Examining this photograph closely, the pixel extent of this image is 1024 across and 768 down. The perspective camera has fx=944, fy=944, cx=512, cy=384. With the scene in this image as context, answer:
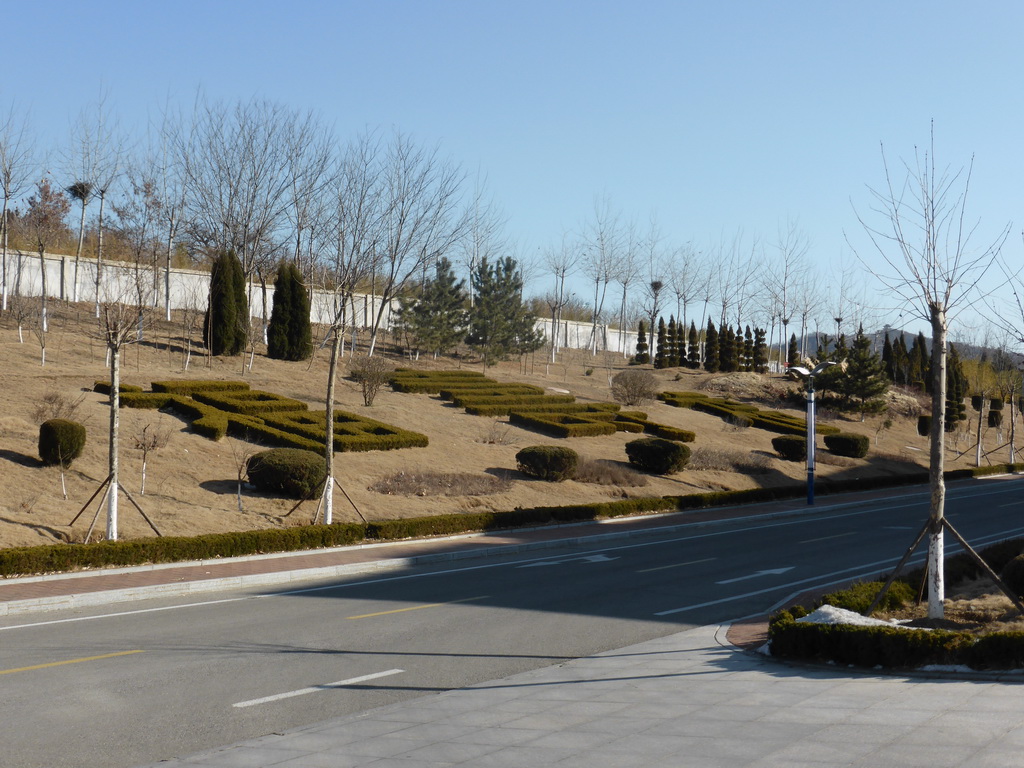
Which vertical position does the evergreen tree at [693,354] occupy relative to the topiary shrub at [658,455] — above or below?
above

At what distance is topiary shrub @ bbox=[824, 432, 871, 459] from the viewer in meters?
46.1

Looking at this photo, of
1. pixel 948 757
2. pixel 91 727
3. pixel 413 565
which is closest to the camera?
pixel 948 757

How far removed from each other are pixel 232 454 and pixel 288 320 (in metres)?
20.5

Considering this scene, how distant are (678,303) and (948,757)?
8125cm

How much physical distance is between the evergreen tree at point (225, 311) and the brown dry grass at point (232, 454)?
74cm

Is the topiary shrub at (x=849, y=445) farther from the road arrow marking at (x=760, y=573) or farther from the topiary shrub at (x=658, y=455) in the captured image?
the road arrow marking at (x=760, y=573)

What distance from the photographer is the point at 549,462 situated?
97.5 ft

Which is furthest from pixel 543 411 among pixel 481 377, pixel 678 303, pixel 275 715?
pixel 678 303

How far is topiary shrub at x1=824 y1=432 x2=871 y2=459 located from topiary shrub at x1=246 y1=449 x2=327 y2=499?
31241 millimetres

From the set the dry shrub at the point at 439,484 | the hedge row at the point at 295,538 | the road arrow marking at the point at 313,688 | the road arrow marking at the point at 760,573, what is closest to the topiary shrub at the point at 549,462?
the dry shrub at the point at 439,484

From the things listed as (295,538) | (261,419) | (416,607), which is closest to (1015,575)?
(416,607)

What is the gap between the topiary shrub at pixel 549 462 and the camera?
29719mm

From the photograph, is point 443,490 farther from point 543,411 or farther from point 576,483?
point 543,411

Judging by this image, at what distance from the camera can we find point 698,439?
44.1 metres
